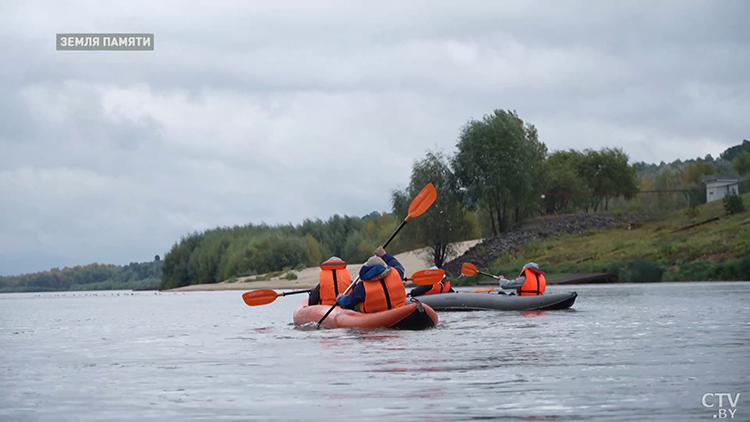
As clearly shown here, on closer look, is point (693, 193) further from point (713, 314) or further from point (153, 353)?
point (153, 353)

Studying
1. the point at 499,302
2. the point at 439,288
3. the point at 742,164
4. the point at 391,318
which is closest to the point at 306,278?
the point at 439,288

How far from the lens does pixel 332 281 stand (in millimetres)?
17641

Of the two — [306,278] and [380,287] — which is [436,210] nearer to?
[306,278]

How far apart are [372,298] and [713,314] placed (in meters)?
6.95

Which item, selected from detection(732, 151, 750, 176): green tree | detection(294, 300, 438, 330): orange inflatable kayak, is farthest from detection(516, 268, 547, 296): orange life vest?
detection(732, 151, 750, 176): green tree

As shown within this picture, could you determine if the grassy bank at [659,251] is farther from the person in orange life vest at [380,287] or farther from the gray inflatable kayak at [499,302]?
the person in orange life vest at [380,287]

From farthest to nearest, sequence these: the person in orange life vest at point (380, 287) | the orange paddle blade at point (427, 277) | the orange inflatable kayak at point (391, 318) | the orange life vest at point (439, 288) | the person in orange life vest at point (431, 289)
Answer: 1. the orange life vest at point (439, 288)
2. the person in orange life vest at point (431, 289)
3. the orange paddle blade at point (427, 277)
4. the person in orange life vest at point (380, 287)
5. the orange inflatable kayak at point (391, 318)

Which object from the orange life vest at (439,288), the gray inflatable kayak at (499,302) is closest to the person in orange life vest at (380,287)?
the gray inflatable kayak at (499,302)

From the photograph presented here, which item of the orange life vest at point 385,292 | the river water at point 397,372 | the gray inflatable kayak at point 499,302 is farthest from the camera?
the gray inflatable kayak at point 499,302

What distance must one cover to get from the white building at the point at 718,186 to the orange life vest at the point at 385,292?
48.3 meters

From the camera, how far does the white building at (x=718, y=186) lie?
58.7 m

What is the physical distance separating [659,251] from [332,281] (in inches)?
1019

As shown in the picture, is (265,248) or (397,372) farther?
(265,248)

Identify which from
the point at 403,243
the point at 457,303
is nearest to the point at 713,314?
the point at 457,303
